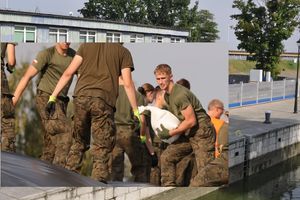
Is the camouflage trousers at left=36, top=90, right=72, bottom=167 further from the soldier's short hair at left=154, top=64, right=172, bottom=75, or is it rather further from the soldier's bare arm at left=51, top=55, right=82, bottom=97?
the soldier's short hair at left=154, top=64, right=172, bottom=75

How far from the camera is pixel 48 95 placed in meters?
4.58

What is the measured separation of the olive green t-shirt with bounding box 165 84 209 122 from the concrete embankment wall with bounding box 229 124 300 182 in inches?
270

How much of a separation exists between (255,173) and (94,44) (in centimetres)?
990

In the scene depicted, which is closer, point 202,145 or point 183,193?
point 202,145

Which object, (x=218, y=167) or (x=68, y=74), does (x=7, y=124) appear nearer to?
(x=68, y=74)

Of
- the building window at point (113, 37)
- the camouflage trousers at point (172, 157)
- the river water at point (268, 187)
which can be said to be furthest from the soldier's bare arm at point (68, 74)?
the river water at point (268, 187)

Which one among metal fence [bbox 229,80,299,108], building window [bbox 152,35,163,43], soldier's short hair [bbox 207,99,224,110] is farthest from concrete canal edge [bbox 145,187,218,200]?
metal fence [bbox 229,80,299,108]

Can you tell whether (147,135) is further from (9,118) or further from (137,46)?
(9,118)

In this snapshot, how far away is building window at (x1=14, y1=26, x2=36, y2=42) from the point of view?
4.40 meters

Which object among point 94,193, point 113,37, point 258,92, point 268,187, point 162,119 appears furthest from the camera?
point 258,92

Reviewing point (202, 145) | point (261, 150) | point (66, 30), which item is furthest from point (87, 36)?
point (261, 150)

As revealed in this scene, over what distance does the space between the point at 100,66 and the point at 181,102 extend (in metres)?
0.92

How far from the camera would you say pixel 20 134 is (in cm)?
468

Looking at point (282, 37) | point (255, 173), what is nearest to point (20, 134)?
point (255, 173)
